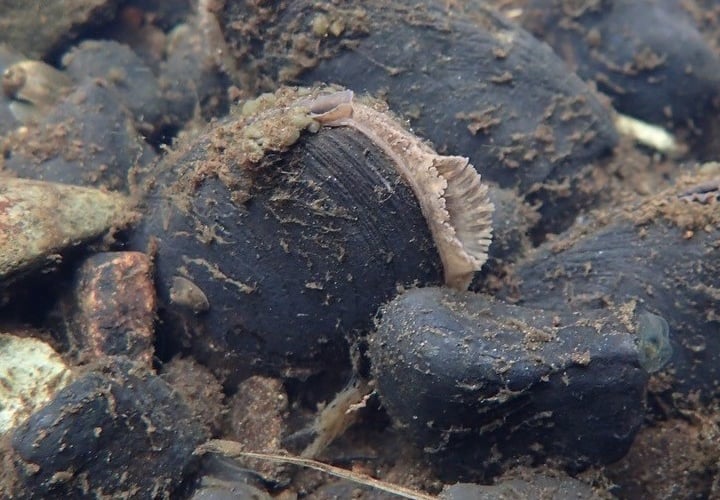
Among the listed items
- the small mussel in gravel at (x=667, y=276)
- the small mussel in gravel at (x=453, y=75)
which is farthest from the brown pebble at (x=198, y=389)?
the small mussel in gravel at (x=453, y=75)

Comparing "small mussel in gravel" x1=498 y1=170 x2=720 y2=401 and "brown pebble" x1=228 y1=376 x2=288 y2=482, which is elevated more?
"small mussel in gravel" x1=498 y1=170 x2=720 y2=401

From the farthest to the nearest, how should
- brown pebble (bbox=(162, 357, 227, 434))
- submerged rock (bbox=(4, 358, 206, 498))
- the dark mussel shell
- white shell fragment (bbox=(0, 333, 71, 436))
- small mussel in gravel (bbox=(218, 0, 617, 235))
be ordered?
1. the dark mussel shell
2. small mussel in gravel (bbox=(218, 0, 617, 235))
3. brown pebble (bbox=(162, 357, 227, 434))
4. white shell fragment (bbox=(0, 333, 71, 436))
5. submerged rock (bbox=(4, 358, 206, 498))

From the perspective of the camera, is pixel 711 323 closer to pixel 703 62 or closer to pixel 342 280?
pixel 342 280

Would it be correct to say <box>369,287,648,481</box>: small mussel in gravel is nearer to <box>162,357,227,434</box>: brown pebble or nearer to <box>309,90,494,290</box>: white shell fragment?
<box>309,90,494,290</box>: white shell fragment

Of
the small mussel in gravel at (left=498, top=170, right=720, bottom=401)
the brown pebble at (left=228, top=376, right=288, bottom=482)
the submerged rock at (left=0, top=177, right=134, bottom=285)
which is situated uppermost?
the submerged rock at (left=0, top=177, right=134, bottom=285)

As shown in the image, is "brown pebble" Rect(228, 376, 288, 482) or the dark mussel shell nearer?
"brown pebble" Rect(228, 376, 288, 482)

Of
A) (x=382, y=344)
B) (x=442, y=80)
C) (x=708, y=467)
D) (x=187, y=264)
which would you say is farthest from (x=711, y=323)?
(x=187, y=264)

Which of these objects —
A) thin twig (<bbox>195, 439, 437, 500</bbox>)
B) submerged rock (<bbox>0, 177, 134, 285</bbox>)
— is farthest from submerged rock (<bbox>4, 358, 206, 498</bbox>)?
submerged rock (<bbox>0, 177, 134, 285</bbox>)
